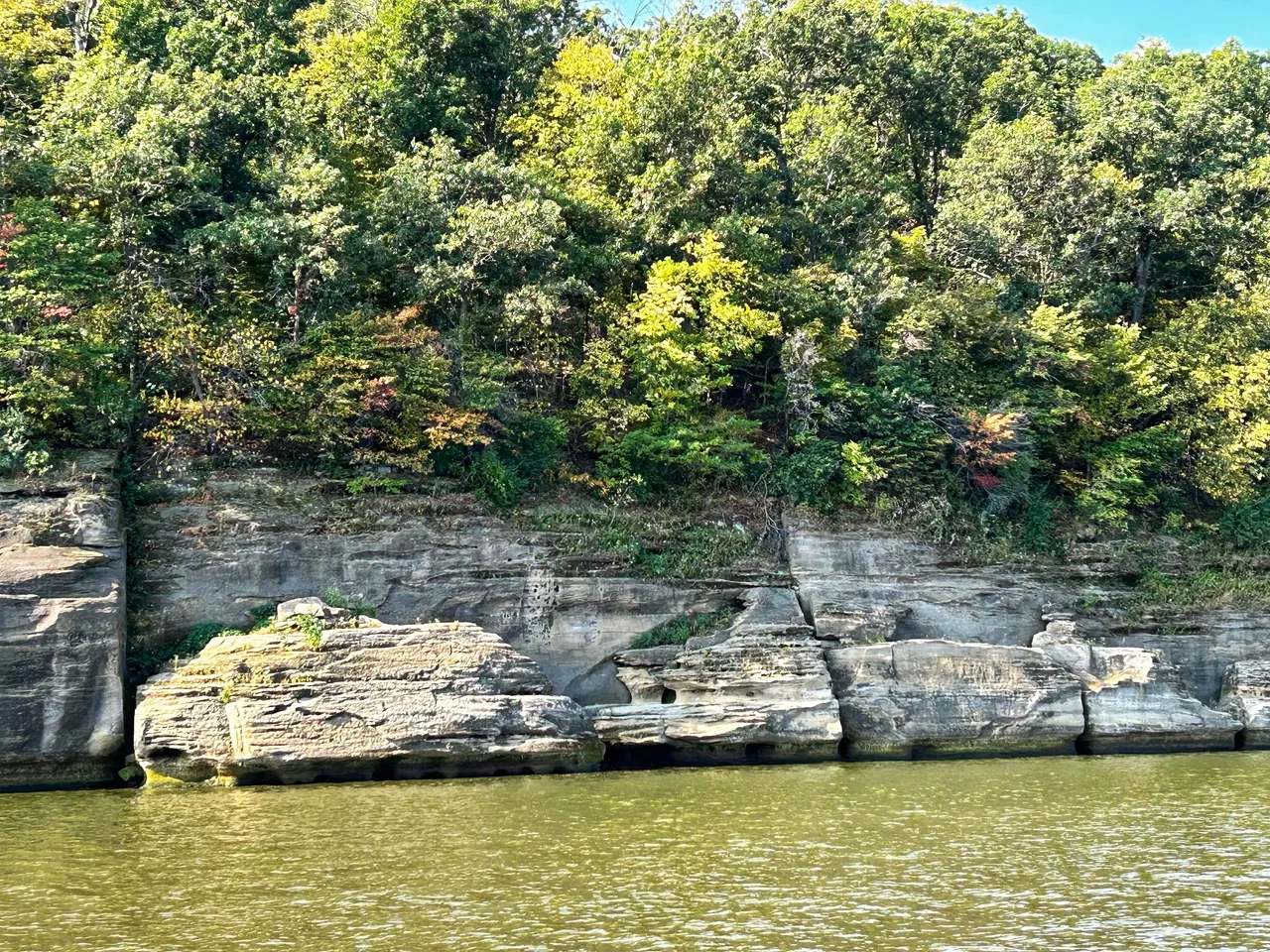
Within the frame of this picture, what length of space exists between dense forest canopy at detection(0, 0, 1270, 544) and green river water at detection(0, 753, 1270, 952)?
30.2 feet

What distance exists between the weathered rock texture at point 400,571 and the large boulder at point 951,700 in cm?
392

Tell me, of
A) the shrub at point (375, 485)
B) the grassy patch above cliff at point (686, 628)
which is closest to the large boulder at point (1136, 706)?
the grassy patch above cliff at point (686, 628)

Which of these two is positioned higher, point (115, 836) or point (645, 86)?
point (645, 86)

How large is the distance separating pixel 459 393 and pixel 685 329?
6.16 m

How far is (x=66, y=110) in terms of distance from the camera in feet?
89.1

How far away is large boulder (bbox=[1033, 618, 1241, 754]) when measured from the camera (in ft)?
80.9

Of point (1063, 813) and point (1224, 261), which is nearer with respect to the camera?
point (1063, 813)

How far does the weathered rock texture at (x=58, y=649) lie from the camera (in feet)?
65.0

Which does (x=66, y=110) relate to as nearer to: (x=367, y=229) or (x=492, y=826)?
(x=367, y=229)

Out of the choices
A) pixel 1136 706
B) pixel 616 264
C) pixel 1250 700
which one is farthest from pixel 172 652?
pixel 1250 700

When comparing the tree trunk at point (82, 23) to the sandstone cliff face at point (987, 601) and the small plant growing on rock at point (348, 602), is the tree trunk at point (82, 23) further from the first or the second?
the sandstone cliff face at point (987, 601)

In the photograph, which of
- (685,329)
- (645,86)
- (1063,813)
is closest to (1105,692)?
(1063,813)

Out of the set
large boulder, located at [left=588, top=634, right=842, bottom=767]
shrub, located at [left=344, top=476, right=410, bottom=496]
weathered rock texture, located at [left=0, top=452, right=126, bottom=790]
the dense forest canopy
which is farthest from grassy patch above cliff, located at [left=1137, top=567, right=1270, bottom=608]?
weathered rock texture, located at [left=0, top=452, right=126, bottom=790]

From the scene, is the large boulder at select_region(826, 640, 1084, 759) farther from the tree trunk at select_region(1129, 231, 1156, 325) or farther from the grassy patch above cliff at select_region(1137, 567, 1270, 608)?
the tree trunk at select_region(1129, 231, 1156, 325)
